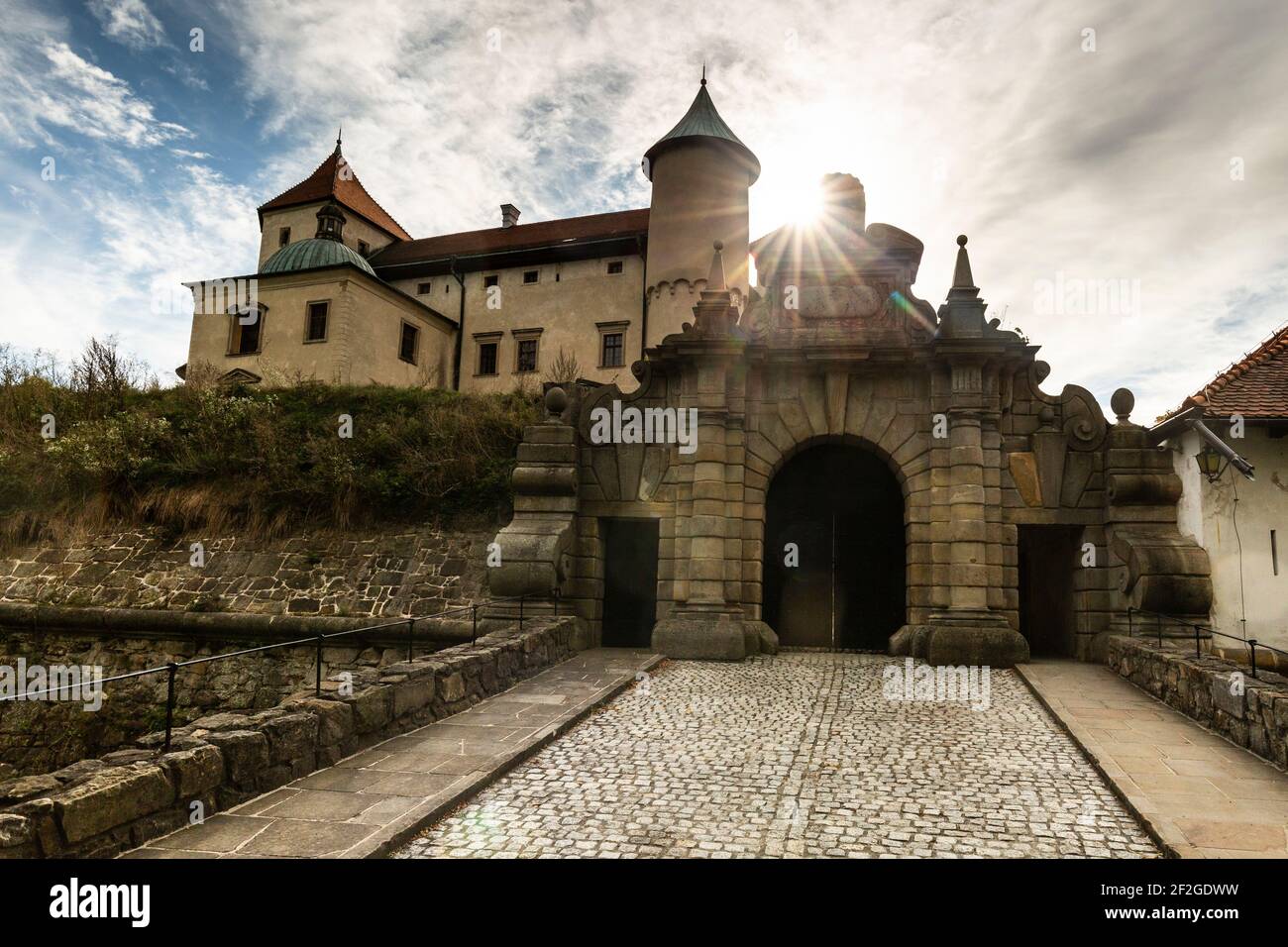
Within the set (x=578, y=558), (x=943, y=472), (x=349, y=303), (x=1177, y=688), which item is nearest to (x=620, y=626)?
(x=578, y=558)

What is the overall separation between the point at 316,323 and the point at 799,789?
3045 centimetres

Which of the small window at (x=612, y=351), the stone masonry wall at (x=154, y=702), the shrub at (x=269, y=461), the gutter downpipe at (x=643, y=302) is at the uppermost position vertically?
the gutter downpipe at (x=643, y=302)

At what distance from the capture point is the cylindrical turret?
95.9 feet

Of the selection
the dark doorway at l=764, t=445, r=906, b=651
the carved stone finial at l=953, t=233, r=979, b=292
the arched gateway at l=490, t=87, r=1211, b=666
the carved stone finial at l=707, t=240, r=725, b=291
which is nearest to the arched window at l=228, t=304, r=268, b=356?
the arched gateway at l=490, t=87, r=1211, b=666

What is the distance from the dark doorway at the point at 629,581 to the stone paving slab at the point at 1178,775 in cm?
685

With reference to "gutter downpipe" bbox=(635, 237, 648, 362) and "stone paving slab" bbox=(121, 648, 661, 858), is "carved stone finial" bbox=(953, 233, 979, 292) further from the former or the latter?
"gutter downpipe" bbox=(635, 237, 648, 362)

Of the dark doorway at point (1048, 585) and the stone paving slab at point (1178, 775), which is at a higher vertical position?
the dark doorway at point (1048, 585)

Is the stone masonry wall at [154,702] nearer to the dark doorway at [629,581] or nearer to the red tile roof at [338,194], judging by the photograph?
the dark doorway at [629,581]

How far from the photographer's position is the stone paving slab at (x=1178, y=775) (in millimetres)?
5434

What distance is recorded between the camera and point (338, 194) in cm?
3959

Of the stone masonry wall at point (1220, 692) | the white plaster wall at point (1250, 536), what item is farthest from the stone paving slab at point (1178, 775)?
the white plaster wall at point (1250, 536)

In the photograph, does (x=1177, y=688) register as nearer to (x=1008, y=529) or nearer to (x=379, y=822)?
(x=1008, y=529)

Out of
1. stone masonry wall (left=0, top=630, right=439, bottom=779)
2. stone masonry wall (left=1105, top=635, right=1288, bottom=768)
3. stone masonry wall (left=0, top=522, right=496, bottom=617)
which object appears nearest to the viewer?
stone masonry wall (left=1105, top=635, right=1288, bottom=768)

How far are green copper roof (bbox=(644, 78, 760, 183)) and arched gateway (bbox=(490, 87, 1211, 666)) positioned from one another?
57.2 ft
